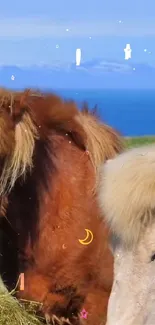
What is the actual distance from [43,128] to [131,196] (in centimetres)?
101

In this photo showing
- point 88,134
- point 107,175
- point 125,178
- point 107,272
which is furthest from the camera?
point 88,134

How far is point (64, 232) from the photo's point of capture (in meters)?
3.00

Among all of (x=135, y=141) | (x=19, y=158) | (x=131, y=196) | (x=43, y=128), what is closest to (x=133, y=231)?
(x=131, y=196)

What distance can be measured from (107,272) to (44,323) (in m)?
0.28

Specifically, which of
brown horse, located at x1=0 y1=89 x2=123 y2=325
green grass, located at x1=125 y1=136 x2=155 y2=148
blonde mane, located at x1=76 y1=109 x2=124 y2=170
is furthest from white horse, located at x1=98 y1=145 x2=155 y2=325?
green grass, located at x1=125 y1=136 x2=155 y2=148

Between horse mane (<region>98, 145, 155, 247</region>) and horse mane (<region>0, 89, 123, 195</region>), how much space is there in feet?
2.43

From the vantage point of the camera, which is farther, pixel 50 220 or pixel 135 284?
pixel 50 220

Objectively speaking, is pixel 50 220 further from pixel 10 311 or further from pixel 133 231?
pixel 133 231

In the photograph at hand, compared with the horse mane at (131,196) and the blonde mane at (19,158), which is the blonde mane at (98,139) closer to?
the blonde mane at (19,158)

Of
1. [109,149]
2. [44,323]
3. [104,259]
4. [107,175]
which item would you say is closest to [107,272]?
[104,259]

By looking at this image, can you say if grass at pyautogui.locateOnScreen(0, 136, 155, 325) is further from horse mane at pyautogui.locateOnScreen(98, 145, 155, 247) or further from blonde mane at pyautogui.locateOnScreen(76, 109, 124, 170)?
horse mane at pyautogui.locateOnScreen(98, 145, 155, 247)

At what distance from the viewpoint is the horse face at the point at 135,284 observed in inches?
83.0

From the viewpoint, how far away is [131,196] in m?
2.12

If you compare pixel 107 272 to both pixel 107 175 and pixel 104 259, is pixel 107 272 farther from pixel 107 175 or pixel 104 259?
pixel 107 175
